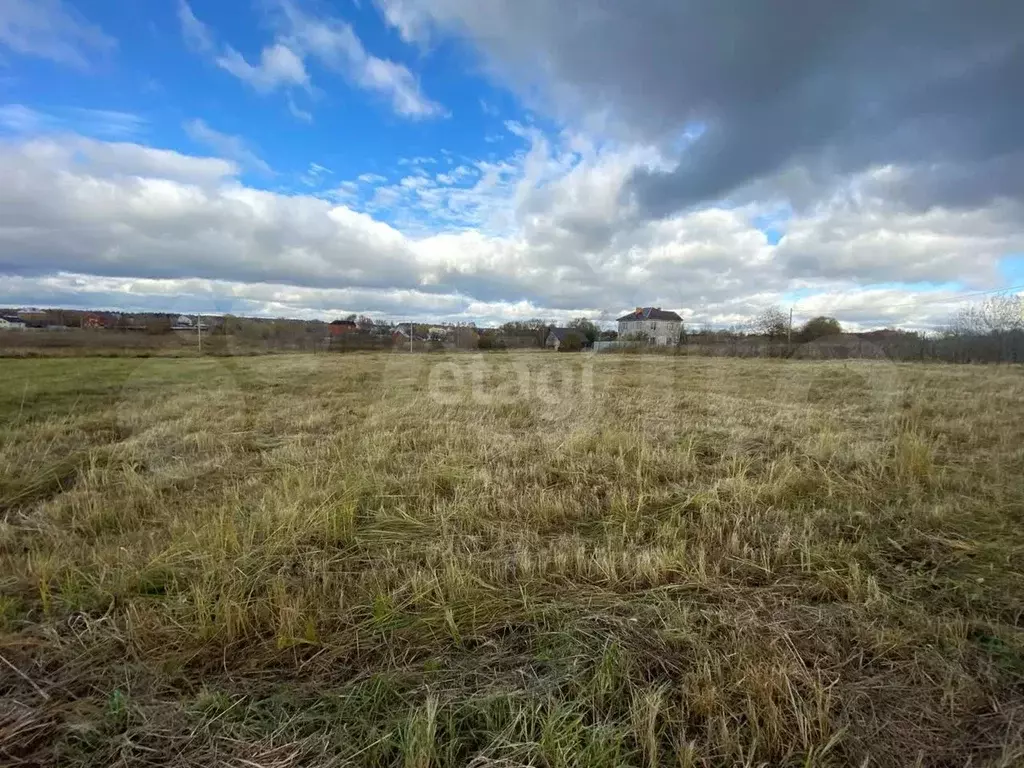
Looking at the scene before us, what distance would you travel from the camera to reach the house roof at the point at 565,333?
154 ft

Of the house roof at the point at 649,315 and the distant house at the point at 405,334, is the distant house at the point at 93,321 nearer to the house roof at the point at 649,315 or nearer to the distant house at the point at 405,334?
Answer: the distant house at the point at 405,334

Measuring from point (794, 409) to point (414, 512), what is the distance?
8761 millimetres

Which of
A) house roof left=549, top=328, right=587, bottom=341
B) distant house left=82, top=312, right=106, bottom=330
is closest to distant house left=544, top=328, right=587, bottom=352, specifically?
house roof left=549, top=328, right=587, bottom=341

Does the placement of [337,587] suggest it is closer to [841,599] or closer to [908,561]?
[841,599]

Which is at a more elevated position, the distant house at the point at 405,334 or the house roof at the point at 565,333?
the house roof at the point at 565,333

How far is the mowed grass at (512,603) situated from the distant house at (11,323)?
1007 inches

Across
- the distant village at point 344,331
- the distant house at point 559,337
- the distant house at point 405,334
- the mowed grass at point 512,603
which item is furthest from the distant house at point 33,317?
the distant house at point 559,337

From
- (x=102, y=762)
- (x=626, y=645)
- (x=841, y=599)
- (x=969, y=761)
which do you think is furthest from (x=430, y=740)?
(x=841, y=599)

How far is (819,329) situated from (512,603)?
47.4 meters

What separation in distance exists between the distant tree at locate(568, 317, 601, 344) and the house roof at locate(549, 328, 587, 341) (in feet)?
2.98

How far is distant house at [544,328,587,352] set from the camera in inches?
1813

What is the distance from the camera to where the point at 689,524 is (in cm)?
396

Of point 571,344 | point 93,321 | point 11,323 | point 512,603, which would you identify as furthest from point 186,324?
point 512,603

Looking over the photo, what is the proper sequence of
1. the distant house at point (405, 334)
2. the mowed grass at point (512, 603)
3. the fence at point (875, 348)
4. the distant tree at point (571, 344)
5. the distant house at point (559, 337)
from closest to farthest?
1. the mowed grass at point (512, 603)
2. the fence at point (875, 348)
3. the distant house at point (405, 334)
4. the distant tree at point (571, 344)
5. the distant house at point (559, 337)
